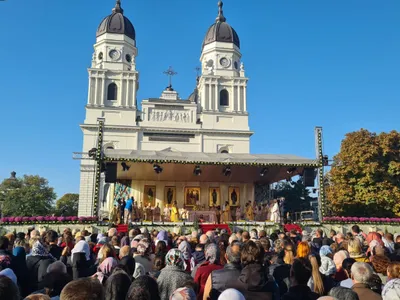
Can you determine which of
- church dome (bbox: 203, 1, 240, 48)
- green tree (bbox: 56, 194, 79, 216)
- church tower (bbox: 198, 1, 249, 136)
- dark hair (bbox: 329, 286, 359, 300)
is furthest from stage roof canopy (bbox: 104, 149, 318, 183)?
green tree (bbox: 56, 194, 79, 216)

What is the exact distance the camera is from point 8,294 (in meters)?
2.27

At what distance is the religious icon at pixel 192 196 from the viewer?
26.0 meters

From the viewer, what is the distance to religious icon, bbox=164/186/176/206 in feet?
85.3

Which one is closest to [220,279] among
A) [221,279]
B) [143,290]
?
[221,279]

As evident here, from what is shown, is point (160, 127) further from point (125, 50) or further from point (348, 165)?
point (348, 165)

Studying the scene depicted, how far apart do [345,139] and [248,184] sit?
1133cm

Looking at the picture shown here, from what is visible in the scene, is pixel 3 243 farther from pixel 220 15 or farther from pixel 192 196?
pixel 220 15

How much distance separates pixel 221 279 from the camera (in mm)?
3719

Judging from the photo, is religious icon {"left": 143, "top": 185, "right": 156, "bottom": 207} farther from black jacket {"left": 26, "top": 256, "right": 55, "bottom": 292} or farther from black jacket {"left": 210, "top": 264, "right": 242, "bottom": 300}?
black jacket {"left": 210, "top": 264, "right": 242, "bottom": 300}

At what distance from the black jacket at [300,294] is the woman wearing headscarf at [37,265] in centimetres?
310

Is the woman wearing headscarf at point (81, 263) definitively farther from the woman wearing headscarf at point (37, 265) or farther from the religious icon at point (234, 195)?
the religious icon at point (234, 195)

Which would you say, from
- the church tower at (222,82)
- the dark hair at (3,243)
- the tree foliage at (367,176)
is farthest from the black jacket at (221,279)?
the church tower at (222,82)

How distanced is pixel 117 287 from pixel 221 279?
1181 millimetres

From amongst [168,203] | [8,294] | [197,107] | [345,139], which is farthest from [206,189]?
[8,294]
